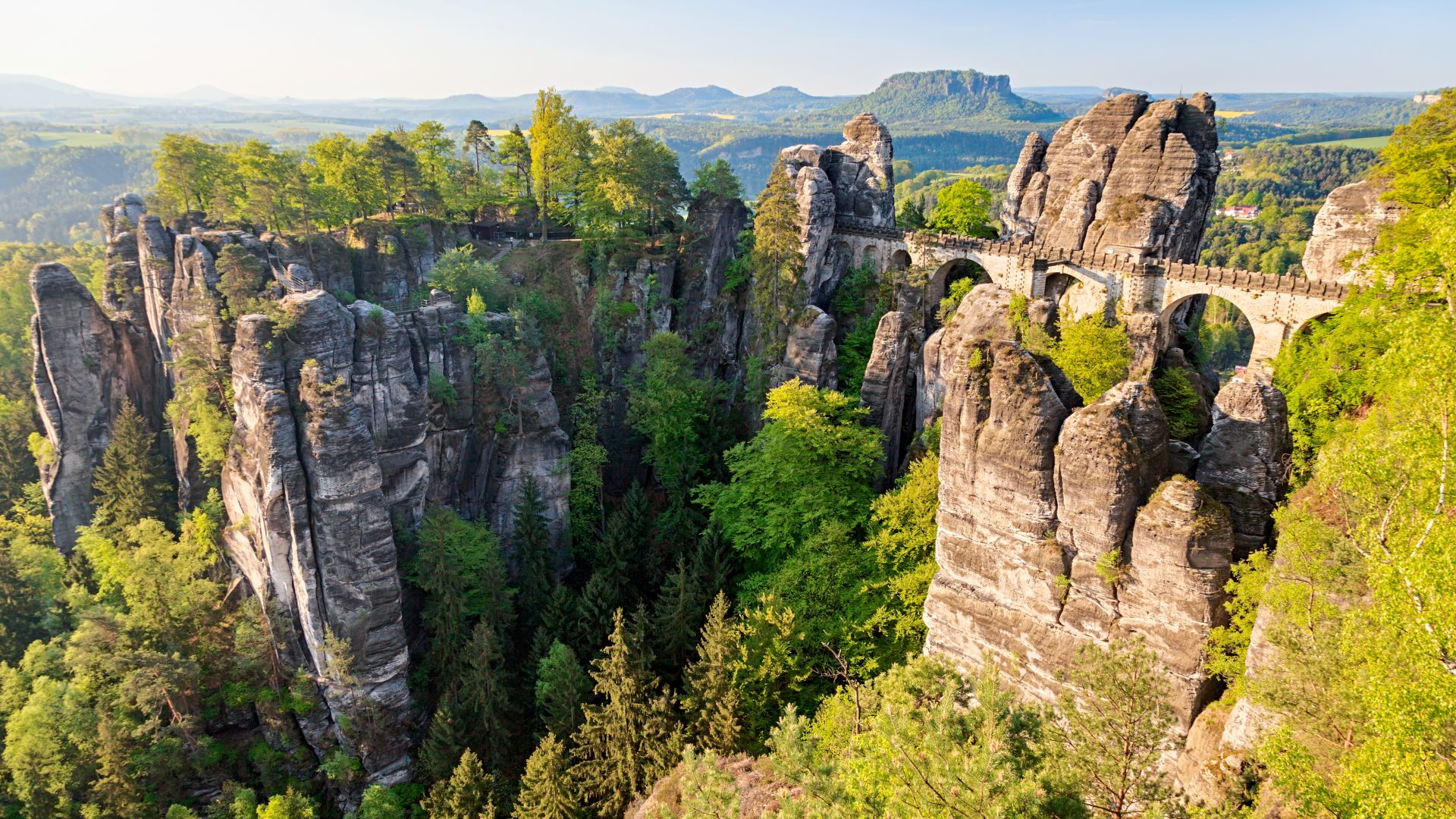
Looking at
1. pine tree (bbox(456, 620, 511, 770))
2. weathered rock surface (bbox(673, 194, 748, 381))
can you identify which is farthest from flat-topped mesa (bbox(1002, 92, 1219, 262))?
pine tree (bbox(456, 620, 511, 770))

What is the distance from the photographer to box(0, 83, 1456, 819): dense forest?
43.3 ft

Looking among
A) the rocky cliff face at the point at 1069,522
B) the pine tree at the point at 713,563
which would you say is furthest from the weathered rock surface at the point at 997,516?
the pine tree at the point at 713,563

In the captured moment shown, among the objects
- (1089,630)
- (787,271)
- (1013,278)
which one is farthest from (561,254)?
(1089,630)

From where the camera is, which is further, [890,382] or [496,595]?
[890,382]

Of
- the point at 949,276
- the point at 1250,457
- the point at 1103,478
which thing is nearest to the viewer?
the point at 1250,457

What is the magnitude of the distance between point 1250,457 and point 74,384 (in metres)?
56.4

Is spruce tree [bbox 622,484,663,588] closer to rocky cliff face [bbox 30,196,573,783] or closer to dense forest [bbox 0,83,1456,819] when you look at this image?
dense forest [bbox 0,83,1456,819]

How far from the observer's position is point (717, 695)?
25.9 metres

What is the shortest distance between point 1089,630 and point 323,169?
2046 inches

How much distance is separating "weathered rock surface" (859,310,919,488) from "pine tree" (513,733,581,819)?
65.4 ft

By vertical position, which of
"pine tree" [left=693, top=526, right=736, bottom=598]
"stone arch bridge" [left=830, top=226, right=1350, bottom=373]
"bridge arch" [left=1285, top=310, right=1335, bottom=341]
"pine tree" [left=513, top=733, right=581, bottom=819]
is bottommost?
"pine tree" [left=513, top=733, right=581, bottom=819]

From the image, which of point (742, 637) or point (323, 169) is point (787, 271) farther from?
point (323, 169)

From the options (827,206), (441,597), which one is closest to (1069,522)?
(441,597)

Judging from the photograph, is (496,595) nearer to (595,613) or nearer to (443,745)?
(595,613)
